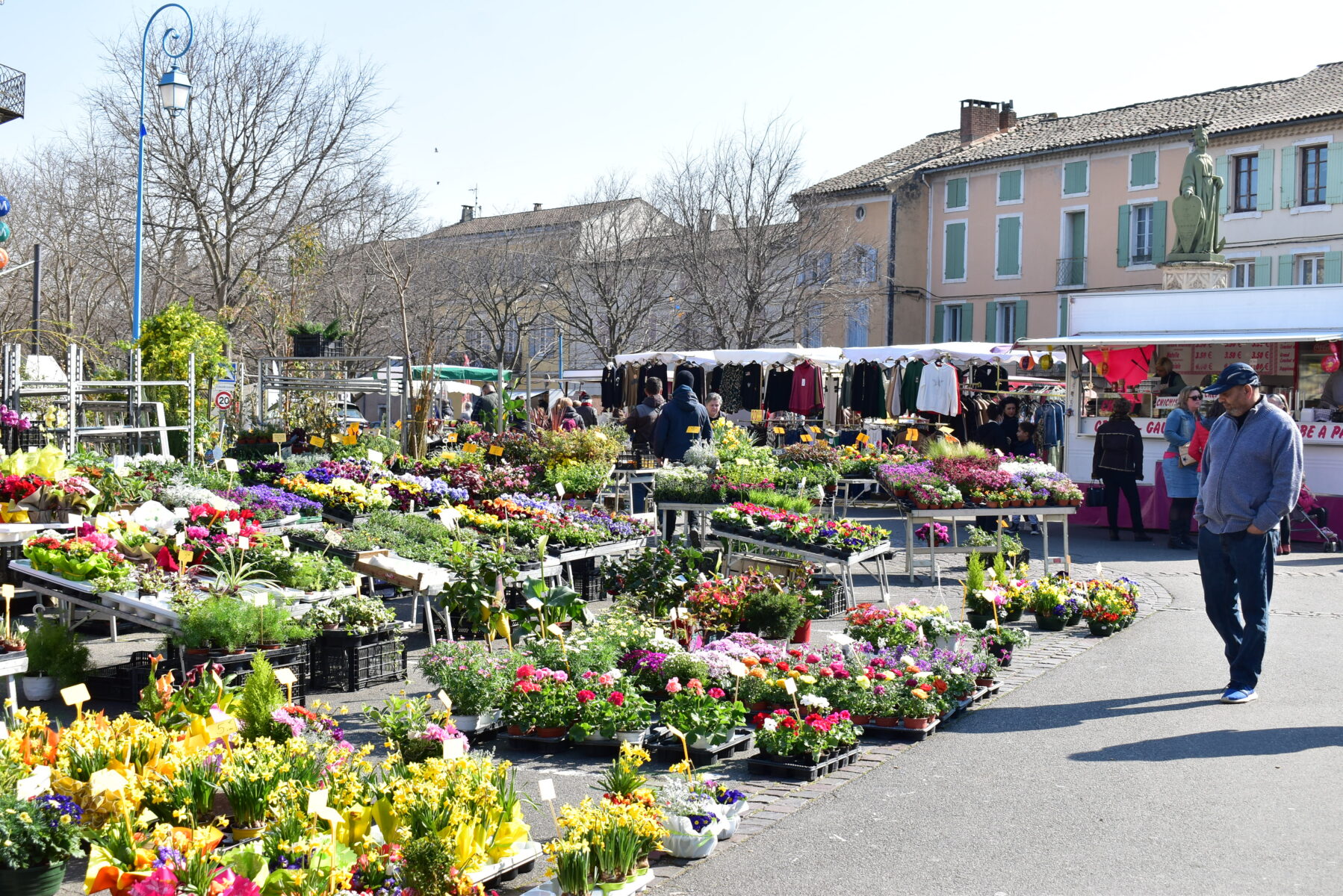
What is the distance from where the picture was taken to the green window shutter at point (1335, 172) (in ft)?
109

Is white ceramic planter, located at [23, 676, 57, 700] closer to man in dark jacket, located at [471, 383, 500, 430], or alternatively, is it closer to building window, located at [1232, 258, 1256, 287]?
man in dark jacket, located at [471, 383, 500, 430]

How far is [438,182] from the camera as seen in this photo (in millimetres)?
30219

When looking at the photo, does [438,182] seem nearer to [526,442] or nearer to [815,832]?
[526,442]

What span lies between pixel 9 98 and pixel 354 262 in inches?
449

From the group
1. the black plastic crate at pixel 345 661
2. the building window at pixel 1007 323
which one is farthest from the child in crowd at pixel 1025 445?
the building window at pixel 1007 323

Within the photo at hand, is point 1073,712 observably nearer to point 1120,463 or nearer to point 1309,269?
point 1120,463

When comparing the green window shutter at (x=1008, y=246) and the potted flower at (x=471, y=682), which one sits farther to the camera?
the green window shutter at (x=1008, y=246)

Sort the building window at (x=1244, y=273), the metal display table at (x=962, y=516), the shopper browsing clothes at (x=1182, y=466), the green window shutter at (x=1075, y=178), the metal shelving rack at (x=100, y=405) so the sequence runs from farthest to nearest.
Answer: the green window shutter at (x=1075, y=178) < the building window at (x=1244, y=273) < the shopper browsing clothes at (x=1182, y=466) < the metal shelving rack at (x=100, y=405) < the metal display table at (x=962, y=516)

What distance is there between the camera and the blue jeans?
23.5ft

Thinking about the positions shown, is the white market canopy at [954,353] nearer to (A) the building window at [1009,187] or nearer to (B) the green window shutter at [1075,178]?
(B) the green window shutter at [1075,178]

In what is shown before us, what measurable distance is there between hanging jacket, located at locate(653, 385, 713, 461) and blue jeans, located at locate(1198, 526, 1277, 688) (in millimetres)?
7533

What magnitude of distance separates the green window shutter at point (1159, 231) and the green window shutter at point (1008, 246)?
14.8 ft

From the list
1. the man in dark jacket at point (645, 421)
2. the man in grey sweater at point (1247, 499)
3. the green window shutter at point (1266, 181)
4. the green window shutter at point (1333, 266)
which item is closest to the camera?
the man in grey sweater at point (1247, 499)

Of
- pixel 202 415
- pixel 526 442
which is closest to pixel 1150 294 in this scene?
pixel 526 442
